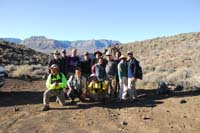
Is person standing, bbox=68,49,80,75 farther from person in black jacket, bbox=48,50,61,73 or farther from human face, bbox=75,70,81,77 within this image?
human face, bbox=75,70,81,77

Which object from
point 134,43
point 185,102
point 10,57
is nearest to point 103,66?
point 185,102

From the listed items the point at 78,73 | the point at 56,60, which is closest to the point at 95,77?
the point at 78,73

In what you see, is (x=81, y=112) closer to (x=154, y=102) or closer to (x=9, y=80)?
(x=154, y=102)

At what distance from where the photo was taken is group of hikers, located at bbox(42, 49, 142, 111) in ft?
40.4

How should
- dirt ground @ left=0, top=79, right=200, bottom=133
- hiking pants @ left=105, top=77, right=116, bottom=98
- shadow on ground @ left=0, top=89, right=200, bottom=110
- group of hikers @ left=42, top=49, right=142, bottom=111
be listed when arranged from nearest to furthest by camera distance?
dirt ground @ left=0, top=79, right=200, bottom=133, shadow on ground @ left=0, top=89, right=200, bottom=110, group of hikers @ left=42, top=49, right=142, bottom=111, hiking pants @ left=105, top=77, right=116, bottom=98

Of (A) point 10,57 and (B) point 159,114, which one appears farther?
(A) point 10,57

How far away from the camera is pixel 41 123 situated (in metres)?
9.96

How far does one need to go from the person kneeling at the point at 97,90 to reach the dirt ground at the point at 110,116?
24 centimetres

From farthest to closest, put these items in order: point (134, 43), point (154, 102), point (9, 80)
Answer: point (134, 43), point (9, 80), point (154, 102)

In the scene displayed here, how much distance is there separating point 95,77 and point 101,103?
2.88ft

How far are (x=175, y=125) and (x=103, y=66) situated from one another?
4.26 meters

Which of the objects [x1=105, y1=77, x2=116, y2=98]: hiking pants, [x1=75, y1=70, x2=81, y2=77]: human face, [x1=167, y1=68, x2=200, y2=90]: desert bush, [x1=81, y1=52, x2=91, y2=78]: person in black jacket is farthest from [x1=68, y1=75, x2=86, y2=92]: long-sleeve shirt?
[x1=167, y1=68, x2=200, y2=90]: desert bush

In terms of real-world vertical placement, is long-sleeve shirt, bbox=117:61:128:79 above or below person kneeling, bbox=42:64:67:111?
above

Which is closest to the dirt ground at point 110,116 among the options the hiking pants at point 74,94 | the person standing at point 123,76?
the hiking pants at point 74,94
